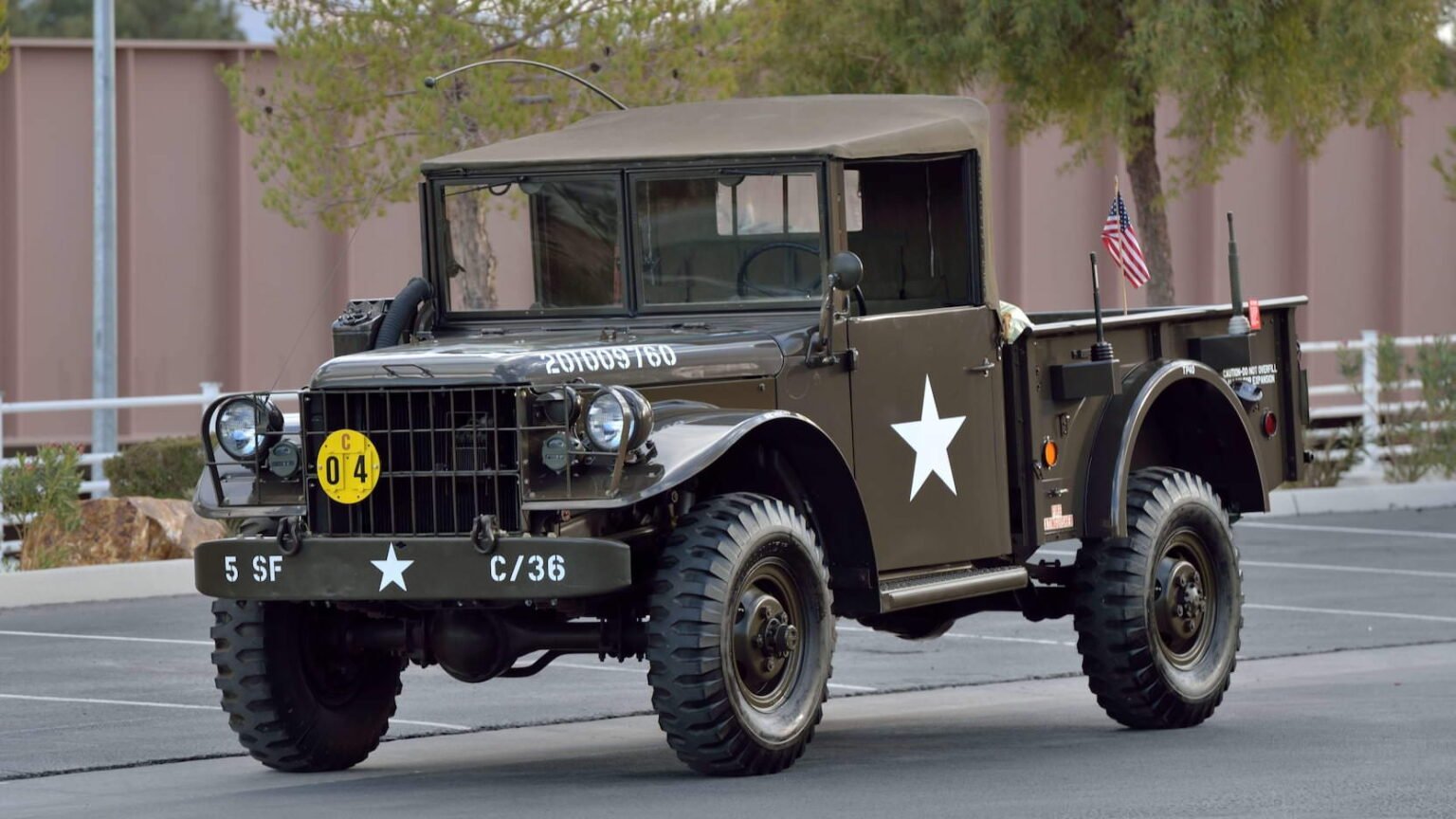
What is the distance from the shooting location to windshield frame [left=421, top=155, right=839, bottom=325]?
9.17 metres

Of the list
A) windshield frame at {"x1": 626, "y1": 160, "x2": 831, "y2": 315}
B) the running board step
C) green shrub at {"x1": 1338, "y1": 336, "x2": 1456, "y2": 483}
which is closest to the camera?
the running board step

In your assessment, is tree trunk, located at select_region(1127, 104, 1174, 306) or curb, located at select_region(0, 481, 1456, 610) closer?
curb, located at select_region(0, 481, 1456, 610)

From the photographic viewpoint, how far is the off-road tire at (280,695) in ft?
28.9

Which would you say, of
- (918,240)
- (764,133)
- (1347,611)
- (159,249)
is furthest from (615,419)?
(159,249)

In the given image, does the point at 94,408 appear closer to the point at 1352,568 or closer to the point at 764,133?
the point at 1352,568

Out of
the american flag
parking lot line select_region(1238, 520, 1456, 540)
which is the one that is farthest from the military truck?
parking lot line select_region(1238, 520, 1456, 540)

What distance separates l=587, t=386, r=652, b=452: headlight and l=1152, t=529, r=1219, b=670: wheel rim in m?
2.97

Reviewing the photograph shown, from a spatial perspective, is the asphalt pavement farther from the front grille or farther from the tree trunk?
the tree trunk

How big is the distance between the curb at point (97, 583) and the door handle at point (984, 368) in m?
7.95

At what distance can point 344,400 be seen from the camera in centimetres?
831

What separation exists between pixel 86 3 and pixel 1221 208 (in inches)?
1183

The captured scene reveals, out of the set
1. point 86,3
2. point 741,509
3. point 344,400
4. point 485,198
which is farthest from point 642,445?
point 86,3

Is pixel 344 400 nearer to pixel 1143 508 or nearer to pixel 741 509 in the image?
pixel 741 509

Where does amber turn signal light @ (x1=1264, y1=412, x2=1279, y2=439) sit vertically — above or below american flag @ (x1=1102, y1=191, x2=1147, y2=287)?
below
